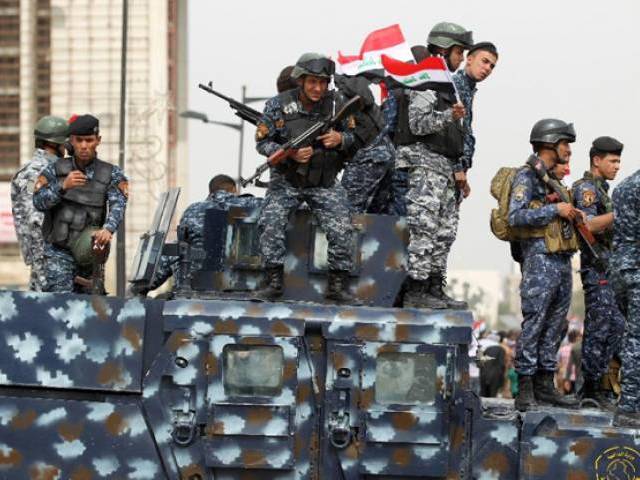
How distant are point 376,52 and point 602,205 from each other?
1.98m

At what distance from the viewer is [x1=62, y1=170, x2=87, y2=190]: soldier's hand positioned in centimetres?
1044

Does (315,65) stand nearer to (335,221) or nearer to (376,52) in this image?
(335,221)

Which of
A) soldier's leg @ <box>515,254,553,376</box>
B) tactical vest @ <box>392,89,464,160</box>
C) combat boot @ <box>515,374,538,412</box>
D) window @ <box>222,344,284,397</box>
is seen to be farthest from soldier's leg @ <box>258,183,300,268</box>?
combat boot @ <box>515,374,538,412</box>

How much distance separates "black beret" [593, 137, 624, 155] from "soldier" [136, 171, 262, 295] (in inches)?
102

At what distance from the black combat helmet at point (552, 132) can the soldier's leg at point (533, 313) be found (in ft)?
2.63

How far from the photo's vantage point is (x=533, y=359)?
10.3 metres

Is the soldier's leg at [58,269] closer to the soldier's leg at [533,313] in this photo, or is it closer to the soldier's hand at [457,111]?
the soldier's hand at [457,111]

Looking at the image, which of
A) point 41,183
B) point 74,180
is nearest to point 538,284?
point 74,180

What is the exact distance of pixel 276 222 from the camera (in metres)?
9.89

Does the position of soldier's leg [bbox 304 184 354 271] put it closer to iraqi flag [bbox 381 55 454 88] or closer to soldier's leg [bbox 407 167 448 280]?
soldier's leg [bbox 407 167 448 280]

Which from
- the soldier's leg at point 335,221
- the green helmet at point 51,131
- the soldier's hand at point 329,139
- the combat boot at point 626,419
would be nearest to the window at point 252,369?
the soldier's leg at point 335,221

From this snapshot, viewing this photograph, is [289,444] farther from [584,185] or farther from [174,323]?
[584,185]

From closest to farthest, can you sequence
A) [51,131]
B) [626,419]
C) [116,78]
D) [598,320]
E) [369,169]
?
1. [626,419]
2. [598,320]
3. [369,169]
4. [51,131]
5. [116,78]

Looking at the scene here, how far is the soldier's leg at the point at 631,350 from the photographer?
9.69 metres
